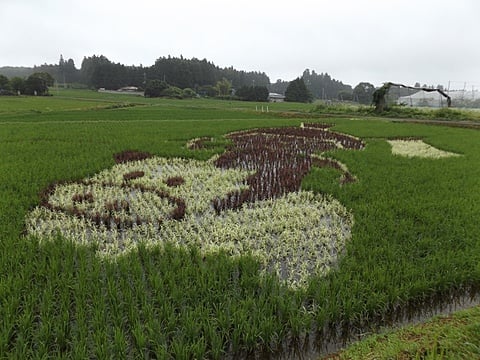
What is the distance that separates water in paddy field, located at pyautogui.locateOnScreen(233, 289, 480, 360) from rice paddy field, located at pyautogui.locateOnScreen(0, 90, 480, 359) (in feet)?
0.05

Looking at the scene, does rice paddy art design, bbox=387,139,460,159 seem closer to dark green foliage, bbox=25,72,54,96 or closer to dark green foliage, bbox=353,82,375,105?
dark green foliage, bbox=25,72,54,96

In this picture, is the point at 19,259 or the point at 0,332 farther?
the point at 19,259

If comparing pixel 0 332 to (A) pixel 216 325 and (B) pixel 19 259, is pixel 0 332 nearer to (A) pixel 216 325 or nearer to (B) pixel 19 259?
(B) pixel 19 259

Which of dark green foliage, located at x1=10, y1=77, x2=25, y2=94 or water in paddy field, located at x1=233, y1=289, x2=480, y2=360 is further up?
dark green foliage, located at x1=10, y1=77, x2=25, y2=94

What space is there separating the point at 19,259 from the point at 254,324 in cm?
282

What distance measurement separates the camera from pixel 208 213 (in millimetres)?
5840

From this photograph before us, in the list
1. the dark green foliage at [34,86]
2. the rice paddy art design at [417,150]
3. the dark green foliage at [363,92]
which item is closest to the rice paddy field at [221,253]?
the rice paddy art design at [417,150]

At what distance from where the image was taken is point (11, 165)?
26.4ft

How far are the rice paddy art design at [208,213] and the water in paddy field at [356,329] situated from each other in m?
0.65

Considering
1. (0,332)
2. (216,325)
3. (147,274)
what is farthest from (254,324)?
→ (0,332)

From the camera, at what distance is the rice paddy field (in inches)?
112

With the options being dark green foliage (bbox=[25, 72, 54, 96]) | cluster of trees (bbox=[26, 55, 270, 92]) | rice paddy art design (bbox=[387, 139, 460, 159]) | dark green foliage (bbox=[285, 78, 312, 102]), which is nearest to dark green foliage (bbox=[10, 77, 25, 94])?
dark green foliage (bbox=[25, 72, 54, 96])

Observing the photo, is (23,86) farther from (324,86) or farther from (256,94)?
(324,86)

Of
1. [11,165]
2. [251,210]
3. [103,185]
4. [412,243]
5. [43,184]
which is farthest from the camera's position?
[11,165]
